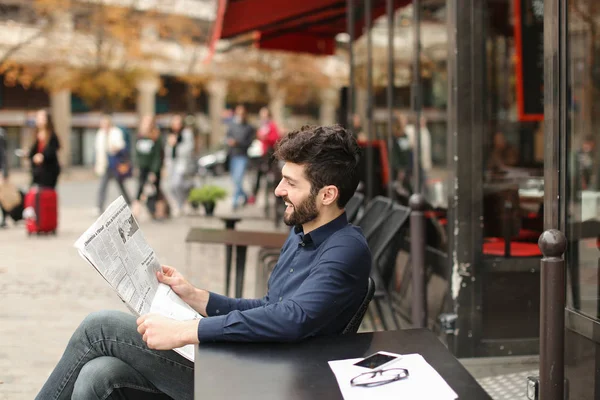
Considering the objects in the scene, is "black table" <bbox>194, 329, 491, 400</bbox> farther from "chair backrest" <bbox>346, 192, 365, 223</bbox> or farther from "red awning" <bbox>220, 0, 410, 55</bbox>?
"red awning" <bbox>220, 0, 410, 55</bbox>

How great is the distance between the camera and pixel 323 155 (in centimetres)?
257

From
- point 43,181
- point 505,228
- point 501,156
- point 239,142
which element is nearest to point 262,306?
point 505,228

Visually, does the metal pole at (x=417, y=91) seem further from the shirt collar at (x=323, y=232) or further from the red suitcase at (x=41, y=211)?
the red suitcase at (x=41, y=211)

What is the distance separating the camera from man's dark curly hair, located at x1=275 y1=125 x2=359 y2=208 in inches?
101

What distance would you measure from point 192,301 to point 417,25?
14.1 feet

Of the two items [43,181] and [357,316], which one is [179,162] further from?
[357,316]

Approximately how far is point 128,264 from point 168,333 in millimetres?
275

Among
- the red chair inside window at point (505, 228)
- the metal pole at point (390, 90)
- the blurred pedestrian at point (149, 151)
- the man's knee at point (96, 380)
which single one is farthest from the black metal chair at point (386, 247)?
the blurred pedestrian at point (149, 151)

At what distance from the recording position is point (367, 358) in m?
2.11

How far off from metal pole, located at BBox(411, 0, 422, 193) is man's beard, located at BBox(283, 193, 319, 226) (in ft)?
12.8

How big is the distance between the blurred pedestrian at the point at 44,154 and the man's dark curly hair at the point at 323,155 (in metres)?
9.66

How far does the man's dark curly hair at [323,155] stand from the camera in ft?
8.39

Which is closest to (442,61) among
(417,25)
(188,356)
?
(417,25)

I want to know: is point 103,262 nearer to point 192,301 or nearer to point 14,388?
point 192,301
